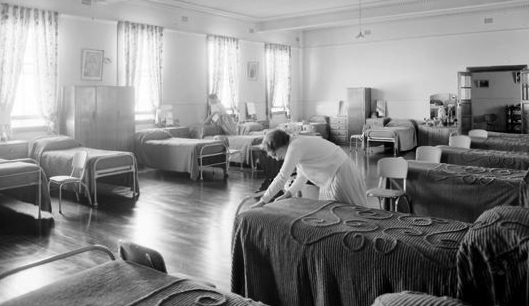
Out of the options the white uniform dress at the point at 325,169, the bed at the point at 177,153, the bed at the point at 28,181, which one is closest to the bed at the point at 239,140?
the bed at the point at 177,153

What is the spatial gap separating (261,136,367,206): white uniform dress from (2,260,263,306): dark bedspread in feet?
6.65

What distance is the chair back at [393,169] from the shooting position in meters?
5.34

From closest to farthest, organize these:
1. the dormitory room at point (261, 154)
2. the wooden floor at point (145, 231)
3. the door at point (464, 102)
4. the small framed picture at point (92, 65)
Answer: the dormitory room at point (261, 154) < the wooden floor at point (145, 231) < the small framed picture at point (92, 65) < the door at point (464, 102)

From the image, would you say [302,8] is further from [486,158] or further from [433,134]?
[486,158]

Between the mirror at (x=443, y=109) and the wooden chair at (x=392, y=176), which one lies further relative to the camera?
the mirror at (x=443, y=109)

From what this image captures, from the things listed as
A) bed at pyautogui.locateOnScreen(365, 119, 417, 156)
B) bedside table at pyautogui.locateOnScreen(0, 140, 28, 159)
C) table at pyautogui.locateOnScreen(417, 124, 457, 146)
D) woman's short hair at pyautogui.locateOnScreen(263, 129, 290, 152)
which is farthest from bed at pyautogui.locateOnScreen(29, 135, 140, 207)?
table at pyautogui.locateOnScreen(417, 124, 457, 146)

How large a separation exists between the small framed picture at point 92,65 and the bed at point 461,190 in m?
6.67

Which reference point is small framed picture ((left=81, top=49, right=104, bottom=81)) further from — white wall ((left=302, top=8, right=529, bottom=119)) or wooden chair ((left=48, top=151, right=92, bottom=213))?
white wall ((left=302, top=8, right=529, bottom=119))

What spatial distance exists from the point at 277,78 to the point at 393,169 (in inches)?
381

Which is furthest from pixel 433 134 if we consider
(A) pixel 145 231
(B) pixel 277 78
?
(A) pixel 145 231

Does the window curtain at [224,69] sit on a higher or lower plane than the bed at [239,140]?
higher

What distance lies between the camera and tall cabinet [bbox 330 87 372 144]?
564 inches

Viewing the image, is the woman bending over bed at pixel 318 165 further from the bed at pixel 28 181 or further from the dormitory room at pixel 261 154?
the bed at pixel 28 181

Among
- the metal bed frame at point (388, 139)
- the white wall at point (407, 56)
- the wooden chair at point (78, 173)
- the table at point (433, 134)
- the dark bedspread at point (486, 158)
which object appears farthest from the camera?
the table at point (433, 134)
